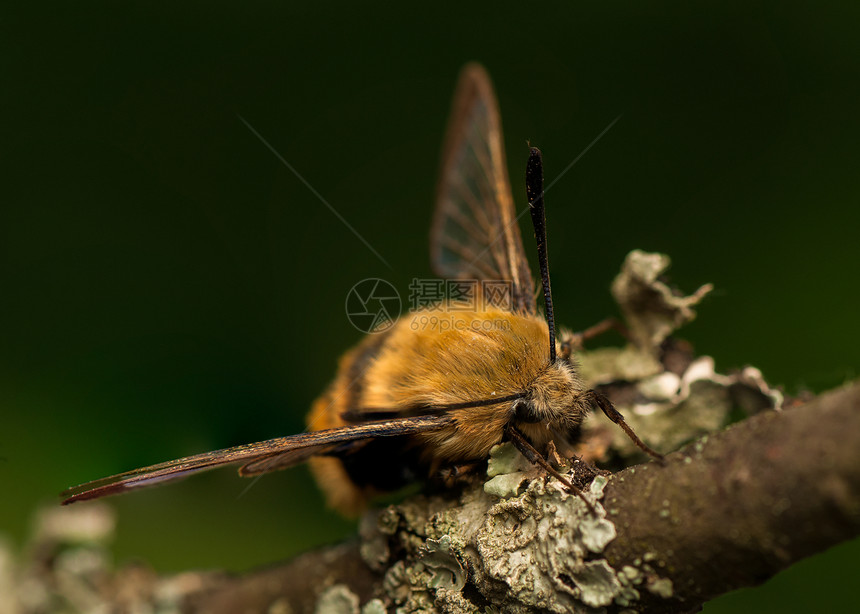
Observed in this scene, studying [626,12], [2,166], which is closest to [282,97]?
[2,166]

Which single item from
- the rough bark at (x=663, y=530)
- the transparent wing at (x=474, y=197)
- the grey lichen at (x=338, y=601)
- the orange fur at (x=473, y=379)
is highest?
the transparent wing at (x=474, y=197)

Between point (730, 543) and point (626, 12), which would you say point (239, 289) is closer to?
point (626, 12)

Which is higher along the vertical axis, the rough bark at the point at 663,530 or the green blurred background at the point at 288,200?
the green blurred background at the point at 288,200

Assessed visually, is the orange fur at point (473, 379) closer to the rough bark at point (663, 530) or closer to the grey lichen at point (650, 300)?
the rough bark at point (663, 530)

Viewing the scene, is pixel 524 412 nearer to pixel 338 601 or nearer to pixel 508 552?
pixel 508 552

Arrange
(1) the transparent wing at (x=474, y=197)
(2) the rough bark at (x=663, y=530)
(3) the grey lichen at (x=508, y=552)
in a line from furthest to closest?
(1) the transparent wing at (x=474, y=197) → (3) the grey lichen at (x=508, y=552) → (2) the rough bark at (x=663, y=530)

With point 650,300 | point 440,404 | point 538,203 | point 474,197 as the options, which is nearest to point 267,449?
point 440,404

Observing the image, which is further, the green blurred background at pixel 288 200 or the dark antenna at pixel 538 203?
the green blurred background at pixel 288 200

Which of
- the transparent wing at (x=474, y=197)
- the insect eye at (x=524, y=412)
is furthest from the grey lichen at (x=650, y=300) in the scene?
the insect eye at (x=524, y=412)

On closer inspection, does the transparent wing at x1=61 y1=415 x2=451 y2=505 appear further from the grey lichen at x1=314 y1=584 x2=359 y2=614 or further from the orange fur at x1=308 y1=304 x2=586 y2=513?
the grey lichen at x1=314 y1=584 x2=359 y2=614
